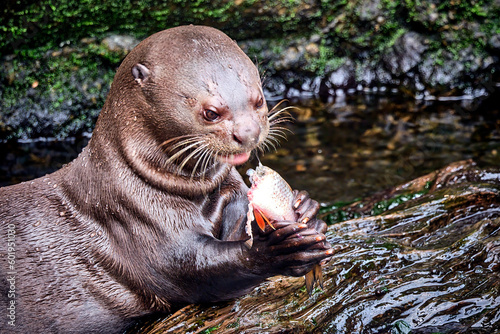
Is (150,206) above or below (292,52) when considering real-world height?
below

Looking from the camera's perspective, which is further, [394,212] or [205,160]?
[394,212]

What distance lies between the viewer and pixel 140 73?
3.92 m

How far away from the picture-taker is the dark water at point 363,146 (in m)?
7.37

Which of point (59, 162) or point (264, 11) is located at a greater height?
point (264, 11)

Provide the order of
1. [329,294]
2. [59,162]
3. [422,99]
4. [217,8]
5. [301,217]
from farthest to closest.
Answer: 1. [422,99]
2. [217,8]
3. [59,162]
4. [329,294]
5. [301,217]

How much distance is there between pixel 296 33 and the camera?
9.50 meters

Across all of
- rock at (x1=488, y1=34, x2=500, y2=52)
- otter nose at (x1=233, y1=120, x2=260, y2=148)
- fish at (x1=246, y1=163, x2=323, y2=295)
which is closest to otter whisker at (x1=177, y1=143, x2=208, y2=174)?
otter nose at (x1=233, y1=120, x2=260, y2=148)

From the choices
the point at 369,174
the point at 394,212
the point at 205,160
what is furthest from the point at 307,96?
the point at 205,160

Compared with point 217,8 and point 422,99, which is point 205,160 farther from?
point 422,99

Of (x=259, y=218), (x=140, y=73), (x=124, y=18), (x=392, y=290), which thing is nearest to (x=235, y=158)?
(x=259, y=218)

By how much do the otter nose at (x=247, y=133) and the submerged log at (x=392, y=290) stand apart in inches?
44.9

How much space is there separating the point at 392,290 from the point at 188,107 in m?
1.76

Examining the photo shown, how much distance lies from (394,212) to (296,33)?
5.03 metres

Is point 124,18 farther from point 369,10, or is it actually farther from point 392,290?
point 392,290
